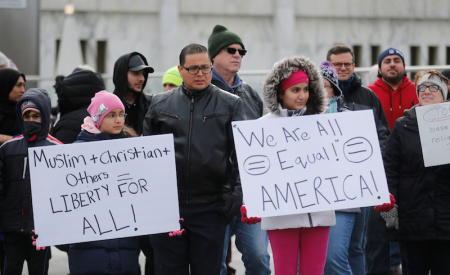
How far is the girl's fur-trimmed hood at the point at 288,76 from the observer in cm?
605

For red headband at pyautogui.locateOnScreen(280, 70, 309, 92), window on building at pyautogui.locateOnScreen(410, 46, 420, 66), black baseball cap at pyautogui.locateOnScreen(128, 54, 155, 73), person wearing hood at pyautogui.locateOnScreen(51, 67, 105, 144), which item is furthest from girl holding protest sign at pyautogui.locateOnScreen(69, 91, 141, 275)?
window on building at pyautogui.locateOnScreen(410, 46, 420, 66)

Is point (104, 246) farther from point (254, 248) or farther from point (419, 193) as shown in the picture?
point (419, 193)

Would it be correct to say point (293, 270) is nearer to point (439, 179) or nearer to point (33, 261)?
point (439, 179)

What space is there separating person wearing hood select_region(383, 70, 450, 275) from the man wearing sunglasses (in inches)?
40.9

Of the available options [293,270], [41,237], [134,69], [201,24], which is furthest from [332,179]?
[201,24]

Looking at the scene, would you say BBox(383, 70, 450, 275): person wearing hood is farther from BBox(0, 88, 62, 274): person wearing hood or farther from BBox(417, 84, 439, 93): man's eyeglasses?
BBox(0, 88, 62, 274): person wearing hood

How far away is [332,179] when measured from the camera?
19.3ft

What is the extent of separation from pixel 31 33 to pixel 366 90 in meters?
5.03

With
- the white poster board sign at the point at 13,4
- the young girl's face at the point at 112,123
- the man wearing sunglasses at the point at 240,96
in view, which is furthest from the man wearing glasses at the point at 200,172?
the white poster board sign at the point at 13,4

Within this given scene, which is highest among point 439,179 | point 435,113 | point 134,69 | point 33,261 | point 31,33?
point 31,33

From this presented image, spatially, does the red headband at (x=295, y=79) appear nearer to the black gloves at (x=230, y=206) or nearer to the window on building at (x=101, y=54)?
the black gloves at (x=230, y=206)

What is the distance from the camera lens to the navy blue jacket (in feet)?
20.5

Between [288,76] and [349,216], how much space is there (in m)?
1.36

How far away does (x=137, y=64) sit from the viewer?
7.82 m
